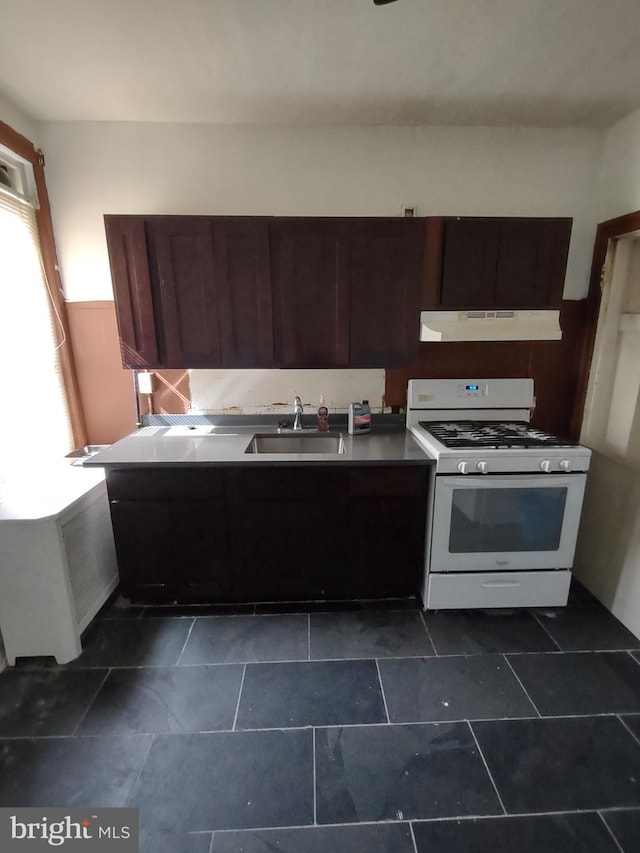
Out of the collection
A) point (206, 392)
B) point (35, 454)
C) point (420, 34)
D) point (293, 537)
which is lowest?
point (293, 537)

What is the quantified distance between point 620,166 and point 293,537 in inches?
108

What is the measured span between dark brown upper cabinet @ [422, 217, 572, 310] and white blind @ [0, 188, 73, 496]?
215 centimetres

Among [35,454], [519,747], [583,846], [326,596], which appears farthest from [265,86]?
[583,846]

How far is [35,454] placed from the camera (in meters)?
2.14

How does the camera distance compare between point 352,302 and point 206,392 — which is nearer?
point 352,302

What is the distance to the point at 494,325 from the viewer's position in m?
2.09

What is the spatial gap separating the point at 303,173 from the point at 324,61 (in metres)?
0.61

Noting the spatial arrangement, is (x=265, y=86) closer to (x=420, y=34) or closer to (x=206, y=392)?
(x=420, y=34)

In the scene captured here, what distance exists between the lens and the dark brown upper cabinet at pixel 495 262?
2.03 metres

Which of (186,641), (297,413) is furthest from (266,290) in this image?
(186,641)

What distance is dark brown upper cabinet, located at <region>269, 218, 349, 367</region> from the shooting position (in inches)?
79.5

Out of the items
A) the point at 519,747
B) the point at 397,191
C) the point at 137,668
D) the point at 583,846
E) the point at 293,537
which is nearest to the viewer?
the point at 583,846

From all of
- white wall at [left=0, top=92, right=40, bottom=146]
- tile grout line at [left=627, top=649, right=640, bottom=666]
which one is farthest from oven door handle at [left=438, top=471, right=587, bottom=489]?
white wall at [left=0, top=92, right=40, bottom=146]

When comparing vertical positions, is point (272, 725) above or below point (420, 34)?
below
